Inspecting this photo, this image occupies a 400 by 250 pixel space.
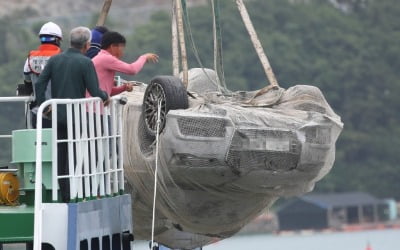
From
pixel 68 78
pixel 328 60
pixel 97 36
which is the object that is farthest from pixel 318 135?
pixel 328 60

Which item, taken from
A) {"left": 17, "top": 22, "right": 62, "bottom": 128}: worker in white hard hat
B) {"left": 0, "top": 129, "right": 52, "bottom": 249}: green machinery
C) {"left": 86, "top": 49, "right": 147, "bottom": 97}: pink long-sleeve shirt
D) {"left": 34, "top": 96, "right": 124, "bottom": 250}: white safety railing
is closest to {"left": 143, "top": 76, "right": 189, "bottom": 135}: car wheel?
{"left": 86, "top": 49, "right": 147, "bottom": 97}: pink long-sleeve shirt

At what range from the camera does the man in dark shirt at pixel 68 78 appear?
513 inches

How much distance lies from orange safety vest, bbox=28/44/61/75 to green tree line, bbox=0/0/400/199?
60.8 meters

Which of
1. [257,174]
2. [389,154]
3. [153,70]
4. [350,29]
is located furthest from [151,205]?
[350,29]

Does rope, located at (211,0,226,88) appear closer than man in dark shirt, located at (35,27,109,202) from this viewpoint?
Result: No

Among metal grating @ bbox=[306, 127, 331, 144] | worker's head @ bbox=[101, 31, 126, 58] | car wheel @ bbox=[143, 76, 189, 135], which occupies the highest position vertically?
A: worker's head @ bbox=[101, 31, 126, 58]

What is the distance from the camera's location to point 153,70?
78938 millimetres

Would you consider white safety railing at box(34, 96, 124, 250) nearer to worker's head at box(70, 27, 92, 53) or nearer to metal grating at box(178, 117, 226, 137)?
worker's head at box(70, 27, 92, 53)

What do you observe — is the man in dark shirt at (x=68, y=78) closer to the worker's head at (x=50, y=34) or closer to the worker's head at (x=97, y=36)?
the worker's head at (x=50, y=34)

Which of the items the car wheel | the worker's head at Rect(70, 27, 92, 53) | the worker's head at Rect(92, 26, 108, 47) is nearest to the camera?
the worker's head at Rect(70, 27, 92, 53)

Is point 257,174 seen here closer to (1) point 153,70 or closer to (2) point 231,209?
(2) point 231,209

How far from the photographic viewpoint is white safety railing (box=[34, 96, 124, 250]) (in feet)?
41.2

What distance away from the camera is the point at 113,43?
1456 centimetres

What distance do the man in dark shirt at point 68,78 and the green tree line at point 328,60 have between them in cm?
6141
